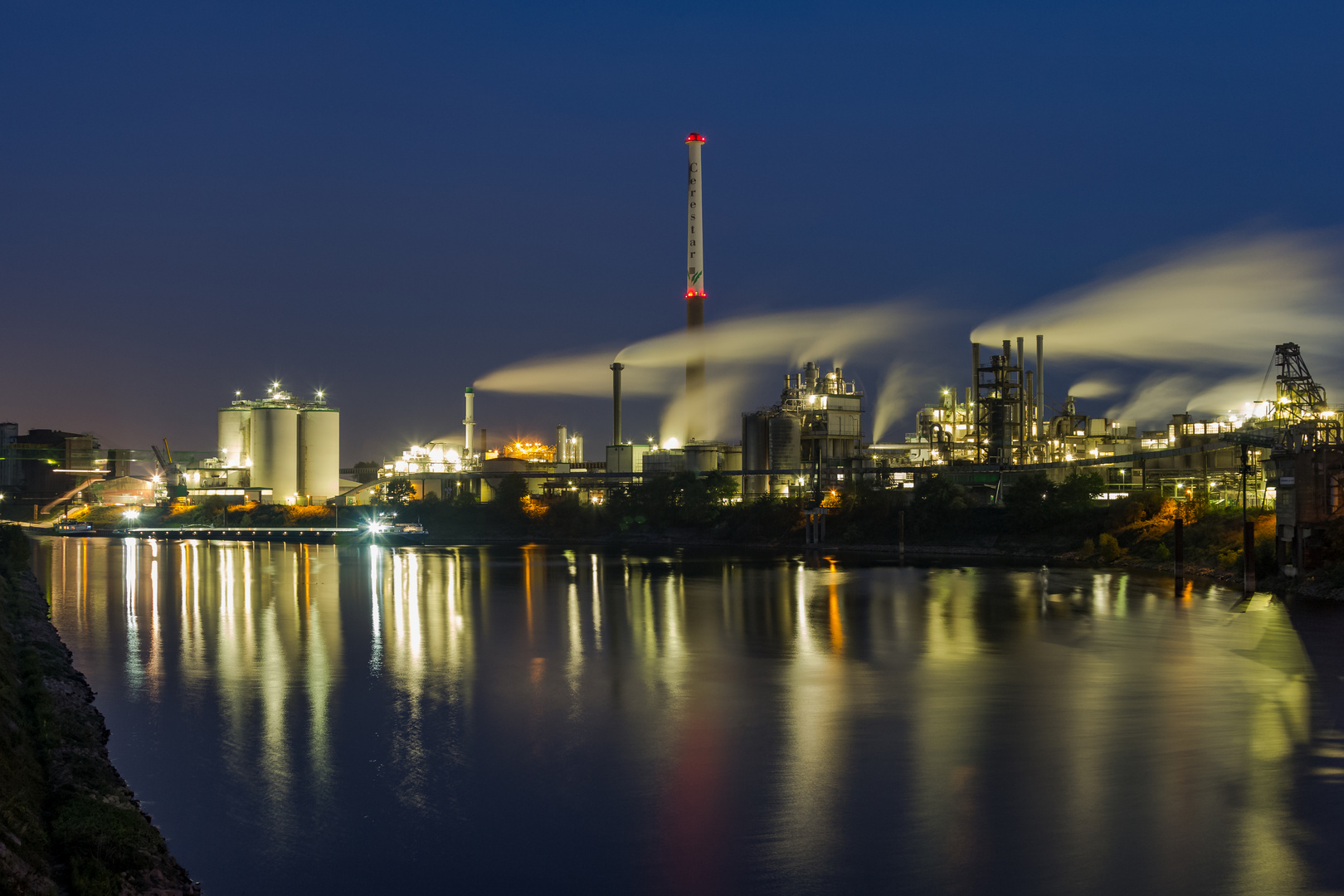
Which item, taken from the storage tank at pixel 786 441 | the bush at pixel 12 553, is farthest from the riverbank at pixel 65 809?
the storage tank at pixel 786 441

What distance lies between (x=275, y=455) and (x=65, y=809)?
65.0 m

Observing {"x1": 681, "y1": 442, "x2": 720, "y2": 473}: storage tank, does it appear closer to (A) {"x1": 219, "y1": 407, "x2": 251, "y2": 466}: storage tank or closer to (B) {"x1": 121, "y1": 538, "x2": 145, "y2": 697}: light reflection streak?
(B) {"x1": 121, "y1": 538, "x2": 145, "y2": 697}: light reflection streak

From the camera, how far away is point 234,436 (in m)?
73.5

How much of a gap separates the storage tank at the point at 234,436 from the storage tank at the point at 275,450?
2.12 meters

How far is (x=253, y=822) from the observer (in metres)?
10.5

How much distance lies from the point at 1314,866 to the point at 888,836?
346 centimetres

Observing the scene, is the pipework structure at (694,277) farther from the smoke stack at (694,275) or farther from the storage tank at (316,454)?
the storage tank at (316,454)

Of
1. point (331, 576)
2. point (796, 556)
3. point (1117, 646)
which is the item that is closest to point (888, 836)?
point (1117, 646)

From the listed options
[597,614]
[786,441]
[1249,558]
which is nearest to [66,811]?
[597,614]

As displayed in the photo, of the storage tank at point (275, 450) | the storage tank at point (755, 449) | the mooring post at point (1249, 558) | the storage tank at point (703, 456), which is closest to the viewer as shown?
the mooring post at point (1249, 558)

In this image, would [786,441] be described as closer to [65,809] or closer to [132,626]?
[132,626]

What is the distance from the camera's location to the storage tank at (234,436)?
239ft

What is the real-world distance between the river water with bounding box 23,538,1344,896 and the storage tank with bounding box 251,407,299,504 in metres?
44.9

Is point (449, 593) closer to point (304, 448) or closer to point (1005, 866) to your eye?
point (1005, 866)
